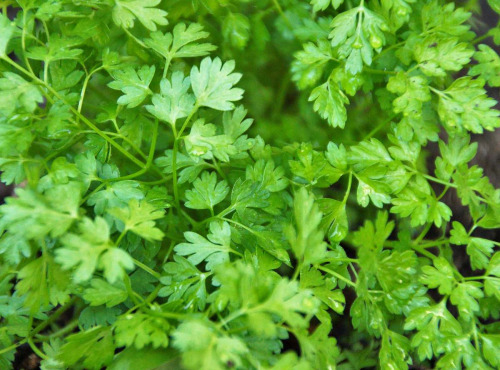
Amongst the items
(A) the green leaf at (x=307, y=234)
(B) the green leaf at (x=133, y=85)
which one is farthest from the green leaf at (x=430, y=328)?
(B) the green leaf at (x=133, y=85)

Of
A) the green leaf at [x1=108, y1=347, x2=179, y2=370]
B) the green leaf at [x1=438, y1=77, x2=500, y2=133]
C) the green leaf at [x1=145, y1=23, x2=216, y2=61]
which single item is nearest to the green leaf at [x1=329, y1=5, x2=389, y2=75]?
the green leaf at [x1=438, y1=77, x2=500, y2=133]

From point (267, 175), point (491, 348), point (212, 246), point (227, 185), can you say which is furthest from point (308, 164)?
point (491, 348)

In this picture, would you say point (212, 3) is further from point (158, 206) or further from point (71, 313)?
point (71, 313)

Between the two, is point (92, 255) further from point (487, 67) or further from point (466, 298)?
point (487, 67)

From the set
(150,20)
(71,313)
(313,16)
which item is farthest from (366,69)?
(71,313)

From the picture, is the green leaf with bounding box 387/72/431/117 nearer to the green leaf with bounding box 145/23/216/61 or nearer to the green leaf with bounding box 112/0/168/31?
the green leaf with bounding box 145/23/216/61

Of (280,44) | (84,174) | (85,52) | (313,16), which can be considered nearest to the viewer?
(84,174)
